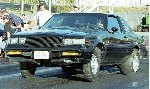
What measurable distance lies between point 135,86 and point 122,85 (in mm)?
271

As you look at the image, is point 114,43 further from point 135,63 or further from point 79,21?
point 135,63

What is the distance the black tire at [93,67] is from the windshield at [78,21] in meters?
0.86

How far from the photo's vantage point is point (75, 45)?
9.41 metres

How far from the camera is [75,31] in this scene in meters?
9.94

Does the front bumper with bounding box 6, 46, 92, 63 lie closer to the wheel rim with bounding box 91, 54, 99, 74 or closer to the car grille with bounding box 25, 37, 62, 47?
the car grille with bounding box 25, 37, 62, 47

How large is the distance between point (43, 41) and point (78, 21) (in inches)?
61.4

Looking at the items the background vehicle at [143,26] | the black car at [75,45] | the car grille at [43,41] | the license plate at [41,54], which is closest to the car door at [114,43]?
the black car at [75,45]

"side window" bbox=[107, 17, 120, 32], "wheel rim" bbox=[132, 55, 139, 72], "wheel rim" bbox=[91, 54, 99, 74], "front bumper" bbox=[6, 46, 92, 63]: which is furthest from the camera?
"wheel rim" bbox=[132, 55, 139, 72]

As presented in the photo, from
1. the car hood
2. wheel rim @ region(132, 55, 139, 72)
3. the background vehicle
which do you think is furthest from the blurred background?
the car hood

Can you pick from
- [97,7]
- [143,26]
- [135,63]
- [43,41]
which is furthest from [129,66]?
[97,7]

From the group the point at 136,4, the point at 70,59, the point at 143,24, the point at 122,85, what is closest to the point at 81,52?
the point at 70,59

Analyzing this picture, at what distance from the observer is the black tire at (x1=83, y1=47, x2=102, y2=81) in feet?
31.4

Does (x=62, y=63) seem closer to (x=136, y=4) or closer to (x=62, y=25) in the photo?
(x=62, y=25)

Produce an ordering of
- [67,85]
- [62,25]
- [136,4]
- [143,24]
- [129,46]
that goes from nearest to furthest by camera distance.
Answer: [67,85] → [62,25] → [129,46] → [143,24] → [136,4]
